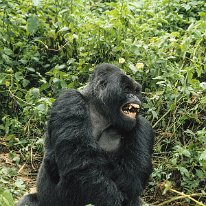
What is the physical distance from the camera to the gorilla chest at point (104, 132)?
5.05 m

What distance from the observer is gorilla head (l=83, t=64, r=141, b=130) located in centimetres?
488

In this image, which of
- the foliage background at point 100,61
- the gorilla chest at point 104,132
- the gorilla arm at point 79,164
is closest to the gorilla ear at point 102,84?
the gorilla chest at point 104,132

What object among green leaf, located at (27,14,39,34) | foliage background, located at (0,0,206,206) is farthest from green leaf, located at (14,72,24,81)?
green leaf, located at (27,14,39,34)

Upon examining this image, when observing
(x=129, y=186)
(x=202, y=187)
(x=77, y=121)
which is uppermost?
(x=77, y=121)

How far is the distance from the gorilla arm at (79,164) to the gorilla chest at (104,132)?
11.7 inches

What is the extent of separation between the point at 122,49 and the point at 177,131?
127 centimetres

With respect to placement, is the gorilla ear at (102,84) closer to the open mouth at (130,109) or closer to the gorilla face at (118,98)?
the gorilla face at (118,98)

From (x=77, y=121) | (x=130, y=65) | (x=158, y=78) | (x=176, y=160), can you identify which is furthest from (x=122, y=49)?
(x=77, y=121)

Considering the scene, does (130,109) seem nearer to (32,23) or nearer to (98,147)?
(98,147)

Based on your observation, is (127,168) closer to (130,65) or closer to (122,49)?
(130,65)

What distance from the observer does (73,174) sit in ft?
15.2

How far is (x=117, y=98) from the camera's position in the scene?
16.1 feet

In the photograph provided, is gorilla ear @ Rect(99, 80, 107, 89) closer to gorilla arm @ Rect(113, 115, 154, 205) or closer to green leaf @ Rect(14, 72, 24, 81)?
gorilla arm @ Rect(113, 115, 154, 205)

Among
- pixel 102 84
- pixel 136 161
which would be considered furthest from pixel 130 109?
pixel 136 161
